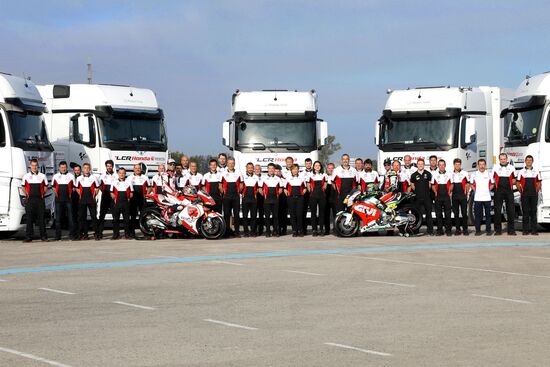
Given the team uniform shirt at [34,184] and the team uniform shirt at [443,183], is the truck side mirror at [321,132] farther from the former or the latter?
the team uniform shirt at [34,184]

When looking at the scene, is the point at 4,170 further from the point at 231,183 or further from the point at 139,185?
the point at 231,183

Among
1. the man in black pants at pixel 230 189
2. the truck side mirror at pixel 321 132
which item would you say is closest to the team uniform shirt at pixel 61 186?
the man in black pants at pixel 230 189

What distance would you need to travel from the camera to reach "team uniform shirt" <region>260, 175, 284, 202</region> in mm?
23406

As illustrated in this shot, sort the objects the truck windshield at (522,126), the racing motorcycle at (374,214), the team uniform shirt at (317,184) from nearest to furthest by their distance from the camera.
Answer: the racing motorcycle at (374,214) → the team uniform shirt at (317,184) → the truck windshield at (522,126)

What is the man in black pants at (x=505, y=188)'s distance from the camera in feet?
75.8

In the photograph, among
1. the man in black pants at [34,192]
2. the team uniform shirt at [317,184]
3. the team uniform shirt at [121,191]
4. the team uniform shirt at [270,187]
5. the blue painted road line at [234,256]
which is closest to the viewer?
the blue painted road line at [234,256]

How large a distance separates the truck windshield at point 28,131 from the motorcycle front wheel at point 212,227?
3.95 meters

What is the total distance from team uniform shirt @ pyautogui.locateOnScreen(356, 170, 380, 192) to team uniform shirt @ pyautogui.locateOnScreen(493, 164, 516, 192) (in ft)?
8.63

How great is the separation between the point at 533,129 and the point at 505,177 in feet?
5.49

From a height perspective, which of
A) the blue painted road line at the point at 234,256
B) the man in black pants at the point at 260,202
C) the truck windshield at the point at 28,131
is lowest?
the blue painted road line at the point at 234,256

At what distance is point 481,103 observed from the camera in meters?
27.5

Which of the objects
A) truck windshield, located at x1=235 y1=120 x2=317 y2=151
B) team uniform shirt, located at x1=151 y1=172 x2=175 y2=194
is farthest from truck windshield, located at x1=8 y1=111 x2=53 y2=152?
truck windshield, located at x1=235 y1=120 x2=317 y2=151

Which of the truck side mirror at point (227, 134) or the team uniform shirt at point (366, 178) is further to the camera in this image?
the truck side mirror at point (227, 134)

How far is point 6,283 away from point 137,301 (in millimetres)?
2869
